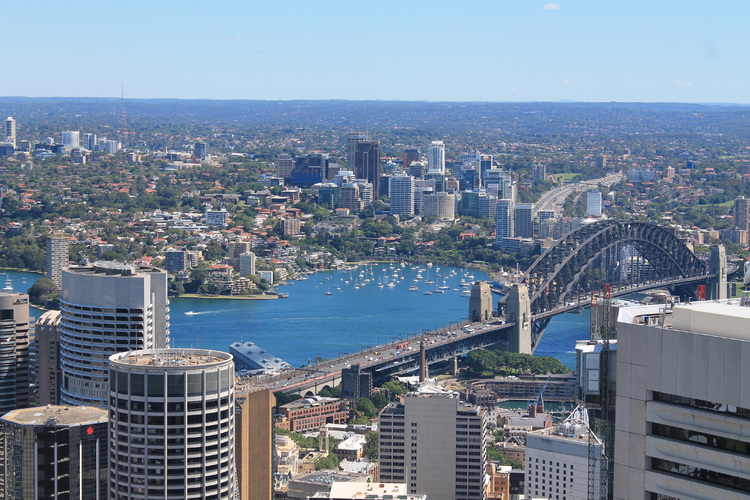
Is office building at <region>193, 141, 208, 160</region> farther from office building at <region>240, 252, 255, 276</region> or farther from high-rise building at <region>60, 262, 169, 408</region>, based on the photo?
high-rise building at <region>60, 262, 169, 408</region>

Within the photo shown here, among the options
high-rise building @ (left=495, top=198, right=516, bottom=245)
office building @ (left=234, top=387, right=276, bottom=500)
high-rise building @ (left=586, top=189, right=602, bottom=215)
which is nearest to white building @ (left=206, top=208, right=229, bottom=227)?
high-rise building @ (left=495, top=198, right=516, bottom=245)

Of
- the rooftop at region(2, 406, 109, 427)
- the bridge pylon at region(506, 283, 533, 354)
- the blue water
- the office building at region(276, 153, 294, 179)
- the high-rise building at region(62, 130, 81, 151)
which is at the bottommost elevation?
the blue water

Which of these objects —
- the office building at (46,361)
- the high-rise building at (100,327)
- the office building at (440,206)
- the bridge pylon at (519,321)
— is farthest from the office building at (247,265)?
the high-rise building at (100,327)

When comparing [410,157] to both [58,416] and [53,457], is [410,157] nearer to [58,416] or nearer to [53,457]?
[58,416]

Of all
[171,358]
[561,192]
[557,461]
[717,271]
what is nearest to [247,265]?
[717,271]

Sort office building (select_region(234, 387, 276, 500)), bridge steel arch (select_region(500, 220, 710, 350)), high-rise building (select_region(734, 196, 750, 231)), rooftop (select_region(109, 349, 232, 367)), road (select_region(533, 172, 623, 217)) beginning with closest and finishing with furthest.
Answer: rooftop (select_region(109, 349, 232, 367)) < office building (select_region(234, 387, 276, 500)) < bridge steel arch (select_region(500, 220, 710, 350)) < high-rise building (select_region(734, 196, 750, 231)) < road (select_region(533, 172, 623, 217))

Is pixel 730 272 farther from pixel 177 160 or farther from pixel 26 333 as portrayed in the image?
pixel 177 160
